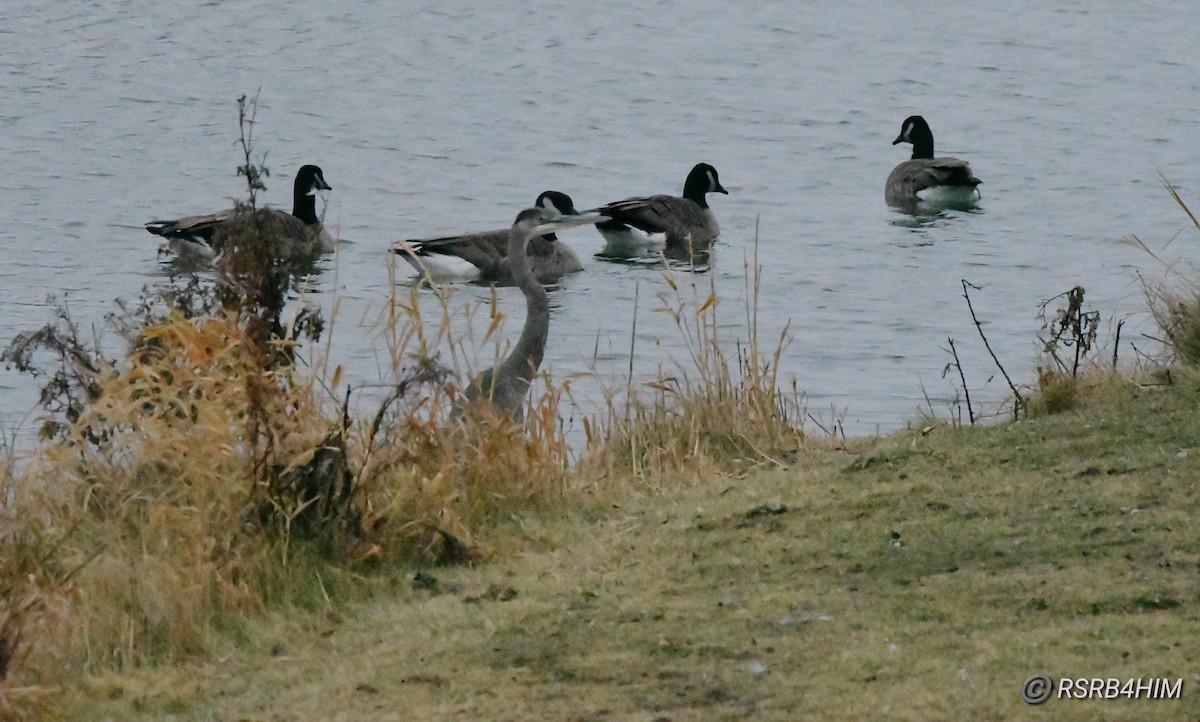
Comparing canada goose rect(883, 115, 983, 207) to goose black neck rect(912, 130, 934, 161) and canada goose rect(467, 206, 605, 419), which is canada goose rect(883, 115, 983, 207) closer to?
goose black neck rect(912, 130, 934, 161)

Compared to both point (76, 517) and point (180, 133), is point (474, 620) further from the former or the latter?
point (180, 133)

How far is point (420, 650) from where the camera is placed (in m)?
5.09

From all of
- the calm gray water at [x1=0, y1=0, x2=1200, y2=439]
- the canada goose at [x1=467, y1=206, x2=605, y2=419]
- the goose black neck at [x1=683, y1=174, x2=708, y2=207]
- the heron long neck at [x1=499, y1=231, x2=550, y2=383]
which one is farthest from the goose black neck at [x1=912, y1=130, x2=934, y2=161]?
the heron long neck at [x1=499, y1=231, x2=550, y2=383]

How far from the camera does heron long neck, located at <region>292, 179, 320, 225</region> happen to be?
18.0 meters

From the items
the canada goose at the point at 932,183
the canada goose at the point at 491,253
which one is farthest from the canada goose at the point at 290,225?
the canada goose at the point at 932,183

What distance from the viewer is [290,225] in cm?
1561

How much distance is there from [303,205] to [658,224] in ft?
11.7

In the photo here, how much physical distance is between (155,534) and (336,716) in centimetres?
158

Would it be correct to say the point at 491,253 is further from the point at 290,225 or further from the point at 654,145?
the point at 654,145

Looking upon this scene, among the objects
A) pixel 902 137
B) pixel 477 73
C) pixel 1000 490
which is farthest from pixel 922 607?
pixel 477 73

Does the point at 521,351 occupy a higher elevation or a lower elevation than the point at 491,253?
higher

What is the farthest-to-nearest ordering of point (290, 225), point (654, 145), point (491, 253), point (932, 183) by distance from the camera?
point (654, 145), point (932, 183), point (491, 253), point (290, 225)

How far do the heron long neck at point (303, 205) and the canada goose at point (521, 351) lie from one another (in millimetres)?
8005

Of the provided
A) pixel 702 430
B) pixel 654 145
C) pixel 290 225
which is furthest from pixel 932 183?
pixel 702 430
